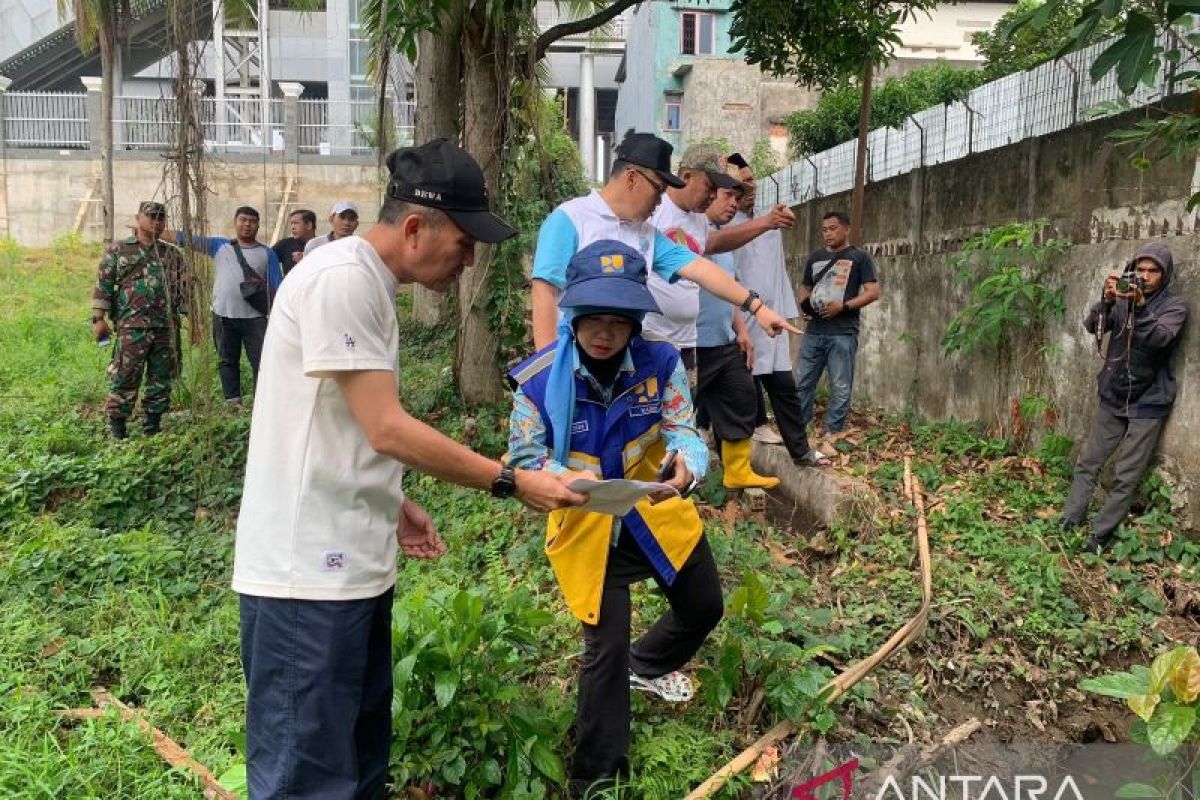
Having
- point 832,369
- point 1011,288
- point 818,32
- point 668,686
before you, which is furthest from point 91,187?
point 668,686

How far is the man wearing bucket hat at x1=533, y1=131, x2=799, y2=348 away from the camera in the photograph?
3766mm

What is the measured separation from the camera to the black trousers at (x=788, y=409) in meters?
6.11

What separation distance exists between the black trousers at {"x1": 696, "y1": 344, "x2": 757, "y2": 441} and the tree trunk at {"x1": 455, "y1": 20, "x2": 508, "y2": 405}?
2076 millimetres

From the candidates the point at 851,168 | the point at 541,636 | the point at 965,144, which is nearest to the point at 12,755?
the point at 541,636

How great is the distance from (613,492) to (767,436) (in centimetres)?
459

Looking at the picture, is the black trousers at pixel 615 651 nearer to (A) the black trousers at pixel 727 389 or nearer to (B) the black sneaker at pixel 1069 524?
(A) the black trousers at pixel 727 389

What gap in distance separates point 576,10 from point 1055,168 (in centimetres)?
564

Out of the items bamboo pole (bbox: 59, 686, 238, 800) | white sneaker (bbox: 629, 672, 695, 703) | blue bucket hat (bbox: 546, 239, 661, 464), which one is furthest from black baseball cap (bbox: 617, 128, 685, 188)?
Result: bamboo pole (bbox: 59, 686, 238, 800)

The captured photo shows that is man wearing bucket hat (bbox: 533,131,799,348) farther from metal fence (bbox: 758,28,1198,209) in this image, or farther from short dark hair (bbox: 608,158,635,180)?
metal fence (bbox: 758,28,1198,209)

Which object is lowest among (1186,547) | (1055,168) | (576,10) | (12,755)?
(12,755)

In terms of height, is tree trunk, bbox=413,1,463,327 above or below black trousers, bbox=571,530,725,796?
above

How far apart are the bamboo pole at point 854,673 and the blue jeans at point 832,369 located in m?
1.83

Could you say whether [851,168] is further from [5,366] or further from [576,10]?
[5,366]

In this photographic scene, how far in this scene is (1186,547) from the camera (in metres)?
5.07
